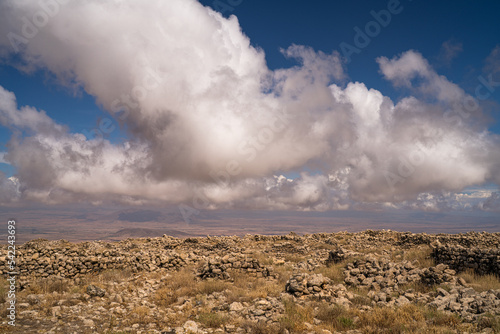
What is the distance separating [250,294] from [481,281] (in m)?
12.8

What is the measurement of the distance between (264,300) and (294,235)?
26.1 m

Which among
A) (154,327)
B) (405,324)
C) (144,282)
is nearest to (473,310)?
(405,324)

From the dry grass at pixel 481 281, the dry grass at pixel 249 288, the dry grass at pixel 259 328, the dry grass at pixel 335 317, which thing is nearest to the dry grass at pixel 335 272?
the dry grass at pixel 249 288

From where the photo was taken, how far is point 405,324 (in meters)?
9.55

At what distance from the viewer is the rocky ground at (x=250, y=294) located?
1010cm

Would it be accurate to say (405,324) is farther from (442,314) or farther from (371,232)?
(371,232)

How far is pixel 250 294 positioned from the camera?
45.5ft

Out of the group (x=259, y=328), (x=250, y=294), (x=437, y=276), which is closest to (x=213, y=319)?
(x=259, y=328)

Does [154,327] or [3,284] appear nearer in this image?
[154,327]

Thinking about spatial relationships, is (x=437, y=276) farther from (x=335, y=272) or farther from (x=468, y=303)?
(x=335, y=272)

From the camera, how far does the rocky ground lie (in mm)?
10102

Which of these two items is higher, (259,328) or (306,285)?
(306,285)

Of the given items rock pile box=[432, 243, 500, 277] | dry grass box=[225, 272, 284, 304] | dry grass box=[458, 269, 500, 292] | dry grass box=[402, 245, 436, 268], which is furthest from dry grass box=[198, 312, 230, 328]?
rock pile box=[432, 243, 500, 277]

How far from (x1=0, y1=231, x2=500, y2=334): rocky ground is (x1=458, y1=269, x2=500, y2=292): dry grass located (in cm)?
6
